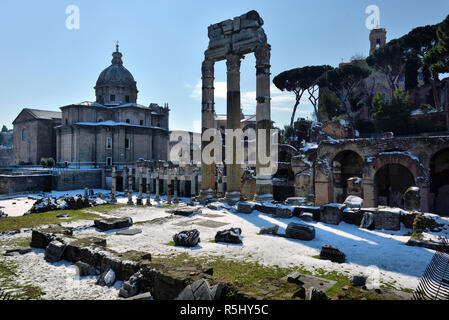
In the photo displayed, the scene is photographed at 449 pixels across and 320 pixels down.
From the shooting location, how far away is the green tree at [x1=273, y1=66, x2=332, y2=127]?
34781mm

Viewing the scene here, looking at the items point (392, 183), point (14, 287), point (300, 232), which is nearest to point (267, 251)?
point (300, 232)

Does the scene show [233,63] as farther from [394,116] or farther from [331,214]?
[394,116]

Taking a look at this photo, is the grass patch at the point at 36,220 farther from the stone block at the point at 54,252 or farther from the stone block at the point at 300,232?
the stone block at the point at 300,232

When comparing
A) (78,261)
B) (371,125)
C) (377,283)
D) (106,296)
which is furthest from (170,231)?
(371,125)

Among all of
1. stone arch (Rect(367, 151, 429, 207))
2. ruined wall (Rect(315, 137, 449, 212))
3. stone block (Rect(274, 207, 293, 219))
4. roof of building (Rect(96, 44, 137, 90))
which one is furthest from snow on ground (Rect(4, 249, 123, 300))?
roof of building (Rect(96, 44, 137, 90))

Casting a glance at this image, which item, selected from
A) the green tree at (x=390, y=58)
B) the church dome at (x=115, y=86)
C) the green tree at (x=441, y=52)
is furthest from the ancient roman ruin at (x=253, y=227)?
the church dome at (x=115, y=86)

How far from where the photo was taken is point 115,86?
39.2m

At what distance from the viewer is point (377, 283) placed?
3.86 m

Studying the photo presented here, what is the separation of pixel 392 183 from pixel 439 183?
7.22 feet

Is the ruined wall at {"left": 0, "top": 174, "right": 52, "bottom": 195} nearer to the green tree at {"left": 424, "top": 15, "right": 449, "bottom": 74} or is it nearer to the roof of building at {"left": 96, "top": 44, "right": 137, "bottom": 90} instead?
the roof of building at {"left": 96, "top": 44, "right": 137, "bottom": 90}

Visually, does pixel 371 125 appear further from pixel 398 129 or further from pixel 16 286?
pixel 16 286

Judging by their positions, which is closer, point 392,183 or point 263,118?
point 263,118

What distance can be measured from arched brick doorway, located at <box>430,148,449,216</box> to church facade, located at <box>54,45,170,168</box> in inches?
1145

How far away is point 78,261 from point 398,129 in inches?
1113
